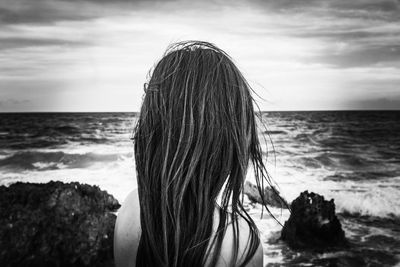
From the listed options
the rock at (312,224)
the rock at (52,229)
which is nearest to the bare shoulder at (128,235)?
the rock at (52,229)

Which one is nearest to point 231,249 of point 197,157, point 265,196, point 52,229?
point 197,157

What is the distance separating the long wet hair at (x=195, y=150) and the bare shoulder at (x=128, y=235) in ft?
0.43

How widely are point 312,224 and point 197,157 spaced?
559 centimetres

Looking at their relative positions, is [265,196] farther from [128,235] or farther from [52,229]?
[128,235]

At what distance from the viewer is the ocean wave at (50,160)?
16.7m

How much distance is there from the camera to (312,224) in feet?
19.3

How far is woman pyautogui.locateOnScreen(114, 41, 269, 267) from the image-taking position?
0.97 m

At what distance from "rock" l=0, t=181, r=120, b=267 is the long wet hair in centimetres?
373

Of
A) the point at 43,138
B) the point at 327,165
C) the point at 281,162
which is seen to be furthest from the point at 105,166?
the point at 43,138

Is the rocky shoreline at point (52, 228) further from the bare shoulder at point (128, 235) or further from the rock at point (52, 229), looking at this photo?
the bare shoulder at point (128, 235)

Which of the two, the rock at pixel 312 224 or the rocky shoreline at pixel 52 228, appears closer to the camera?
the rocky shoreline at pixel 52 228

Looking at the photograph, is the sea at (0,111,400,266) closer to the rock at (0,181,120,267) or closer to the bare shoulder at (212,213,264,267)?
the bare shoulder at (212,213,264,267)

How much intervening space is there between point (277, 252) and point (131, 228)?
17.3 feet

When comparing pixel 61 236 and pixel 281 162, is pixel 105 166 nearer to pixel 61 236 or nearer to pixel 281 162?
pixel 281 162
